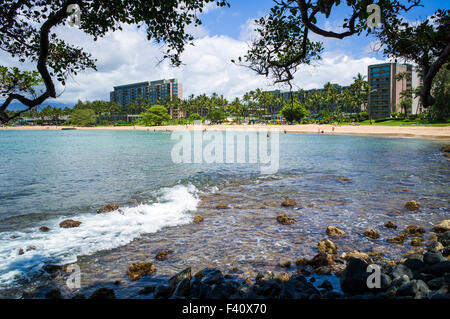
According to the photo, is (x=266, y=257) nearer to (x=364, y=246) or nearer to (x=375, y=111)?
(x=364, y=246)

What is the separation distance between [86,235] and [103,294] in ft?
15.0

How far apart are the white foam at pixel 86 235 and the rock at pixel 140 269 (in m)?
2.08

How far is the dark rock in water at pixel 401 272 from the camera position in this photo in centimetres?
556

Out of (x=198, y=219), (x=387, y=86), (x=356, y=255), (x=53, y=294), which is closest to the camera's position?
(x=53, y=294)

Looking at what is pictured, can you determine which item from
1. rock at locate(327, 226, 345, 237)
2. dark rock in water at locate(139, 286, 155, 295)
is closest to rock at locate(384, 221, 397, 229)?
rock at locate(327, 226, 345, 237)

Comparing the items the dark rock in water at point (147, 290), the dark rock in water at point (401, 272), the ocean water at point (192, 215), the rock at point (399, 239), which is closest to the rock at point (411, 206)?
the ocean water at point (192, 215)

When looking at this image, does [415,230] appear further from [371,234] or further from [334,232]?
[334,232]

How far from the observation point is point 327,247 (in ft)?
25.4

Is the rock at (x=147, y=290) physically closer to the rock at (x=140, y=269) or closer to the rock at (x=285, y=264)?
the rock at (x=140, y=269)

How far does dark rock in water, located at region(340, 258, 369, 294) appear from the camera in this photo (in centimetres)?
536

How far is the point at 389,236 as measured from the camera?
28.9 ft

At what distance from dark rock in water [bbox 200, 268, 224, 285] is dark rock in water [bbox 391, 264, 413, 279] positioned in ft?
11.2

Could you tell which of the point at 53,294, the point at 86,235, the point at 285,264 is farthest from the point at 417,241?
the point at 86,235

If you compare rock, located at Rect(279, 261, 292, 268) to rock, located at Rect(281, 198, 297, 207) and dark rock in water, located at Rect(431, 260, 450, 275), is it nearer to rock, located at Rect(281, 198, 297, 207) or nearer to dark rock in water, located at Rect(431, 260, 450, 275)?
dark rock in water, located at Rect(431, 260, 450, 275)
